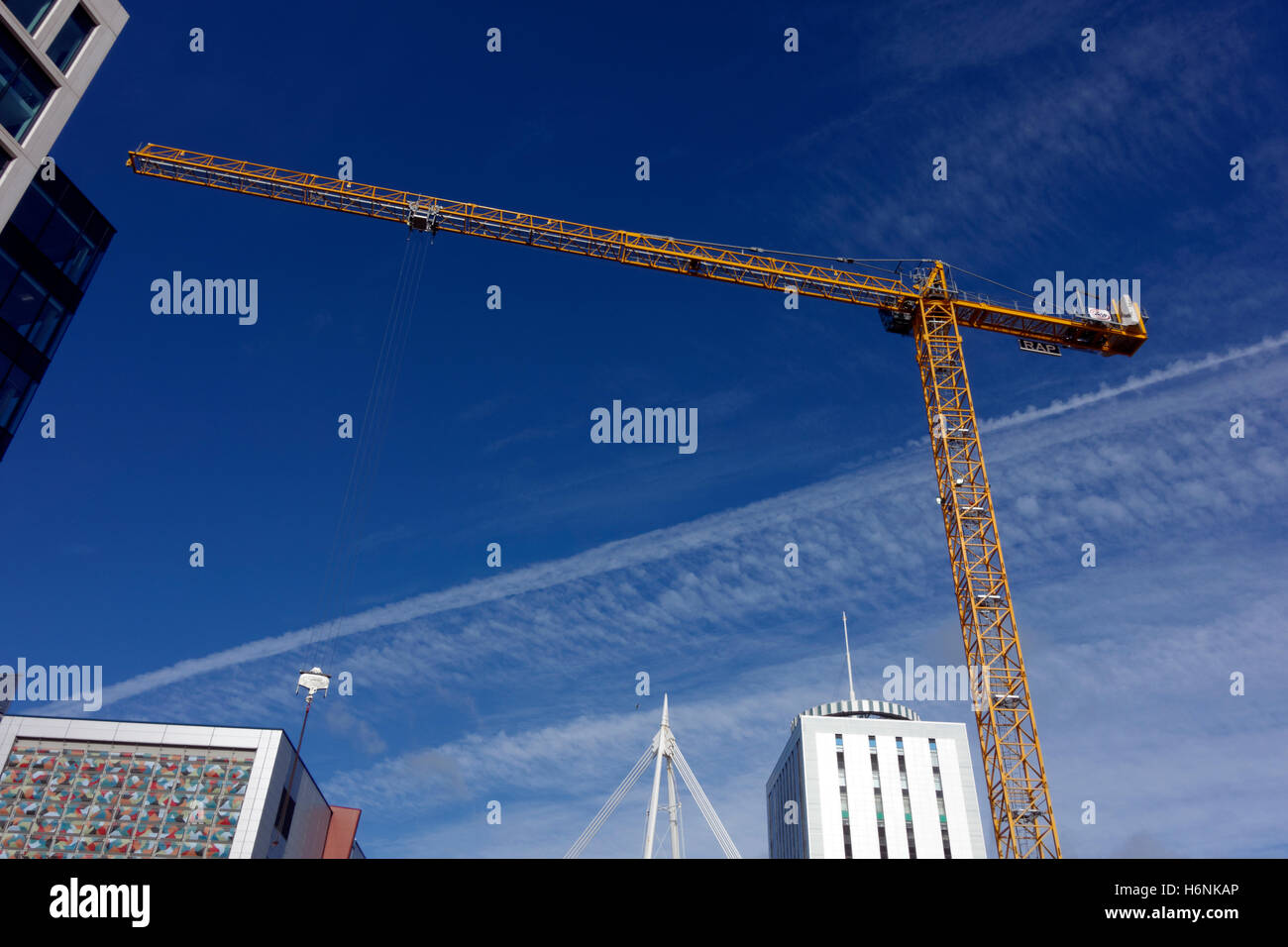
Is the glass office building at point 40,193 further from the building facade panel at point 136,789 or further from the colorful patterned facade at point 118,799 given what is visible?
the colorful patterned facade at point 118,799

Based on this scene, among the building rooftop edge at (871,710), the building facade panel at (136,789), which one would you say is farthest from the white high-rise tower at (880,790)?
the building facade panel at (136,789)

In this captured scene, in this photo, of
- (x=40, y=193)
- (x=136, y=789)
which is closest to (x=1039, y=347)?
(x=40, y=193)

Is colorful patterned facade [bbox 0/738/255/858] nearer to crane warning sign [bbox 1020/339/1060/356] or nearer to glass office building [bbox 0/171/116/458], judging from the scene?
glass office building [bbox 0/171/116/458]

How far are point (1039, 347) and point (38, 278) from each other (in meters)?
75.3

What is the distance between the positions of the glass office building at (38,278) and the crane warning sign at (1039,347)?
71.9m

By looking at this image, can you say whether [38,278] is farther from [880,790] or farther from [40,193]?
[880,790]

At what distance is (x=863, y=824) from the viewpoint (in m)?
110

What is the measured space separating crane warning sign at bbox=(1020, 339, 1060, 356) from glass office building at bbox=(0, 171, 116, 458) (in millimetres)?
71880

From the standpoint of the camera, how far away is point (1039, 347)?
83.2 metres

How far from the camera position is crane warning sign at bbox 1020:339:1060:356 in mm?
82875

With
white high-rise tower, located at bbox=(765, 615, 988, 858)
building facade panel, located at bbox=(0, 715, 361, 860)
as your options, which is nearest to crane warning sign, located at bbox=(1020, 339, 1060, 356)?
white high-rise tower, located at bbox=(765, 615, 988, 858)

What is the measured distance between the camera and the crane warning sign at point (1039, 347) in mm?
82875

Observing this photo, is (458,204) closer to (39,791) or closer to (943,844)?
(39,791)
